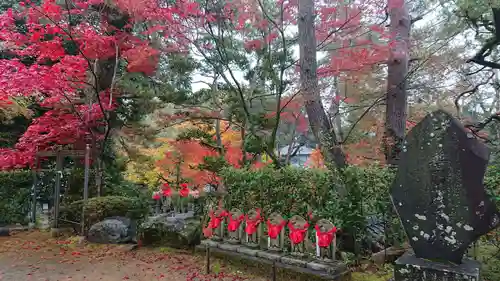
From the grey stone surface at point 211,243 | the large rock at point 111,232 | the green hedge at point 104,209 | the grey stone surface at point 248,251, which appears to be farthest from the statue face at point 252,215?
the green hedge at point 104,209

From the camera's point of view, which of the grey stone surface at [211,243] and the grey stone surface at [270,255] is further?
the grey stone surface at [211,243]

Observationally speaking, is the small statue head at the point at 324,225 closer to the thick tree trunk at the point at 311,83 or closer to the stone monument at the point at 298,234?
the stone monument at the point at 298,234

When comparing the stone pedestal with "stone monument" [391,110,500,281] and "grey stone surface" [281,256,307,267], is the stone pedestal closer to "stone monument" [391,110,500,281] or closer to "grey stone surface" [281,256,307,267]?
"stone monument" [391,110,500,281]

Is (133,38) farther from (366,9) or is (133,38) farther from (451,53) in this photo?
(451,53)

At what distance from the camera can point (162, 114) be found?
405 inches

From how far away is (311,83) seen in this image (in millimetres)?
6539

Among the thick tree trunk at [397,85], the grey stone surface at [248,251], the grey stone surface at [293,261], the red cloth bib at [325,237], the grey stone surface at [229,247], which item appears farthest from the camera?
the thick tree trunk at [397,85]

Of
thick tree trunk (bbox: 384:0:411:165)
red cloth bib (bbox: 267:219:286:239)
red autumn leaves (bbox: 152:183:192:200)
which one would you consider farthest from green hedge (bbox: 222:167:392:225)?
red autumn leaves (bbox: 152:183:192:200)

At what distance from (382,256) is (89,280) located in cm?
483

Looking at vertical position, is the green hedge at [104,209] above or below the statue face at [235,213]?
below

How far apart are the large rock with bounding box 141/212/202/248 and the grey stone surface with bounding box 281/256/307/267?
2.58 metres

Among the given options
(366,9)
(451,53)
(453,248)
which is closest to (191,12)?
(366,9)

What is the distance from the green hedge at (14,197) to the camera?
32.7 ft

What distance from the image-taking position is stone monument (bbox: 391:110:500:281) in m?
3.28
